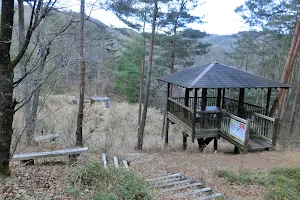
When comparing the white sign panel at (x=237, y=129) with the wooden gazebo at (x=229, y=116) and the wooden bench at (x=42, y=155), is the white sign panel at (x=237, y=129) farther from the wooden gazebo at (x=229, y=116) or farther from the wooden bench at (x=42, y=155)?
the wooden bench at (x=42, y=155)

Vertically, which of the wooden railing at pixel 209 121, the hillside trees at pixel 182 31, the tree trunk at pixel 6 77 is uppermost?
the hillside trees at pixel 182 31

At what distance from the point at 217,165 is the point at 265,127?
9.34 feet

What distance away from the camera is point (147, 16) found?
16188 millimetres

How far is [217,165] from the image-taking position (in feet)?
Result: 23.7

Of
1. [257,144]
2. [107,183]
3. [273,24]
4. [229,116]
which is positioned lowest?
[257,144]

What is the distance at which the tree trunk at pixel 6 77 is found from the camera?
3113 millimetres

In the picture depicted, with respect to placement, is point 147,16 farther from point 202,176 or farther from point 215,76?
point 202,176

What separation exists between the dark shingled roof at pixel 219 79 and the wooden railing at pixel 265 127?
3.98ft

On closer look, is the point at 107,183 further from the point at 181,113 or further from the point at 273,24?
the point at 273,24

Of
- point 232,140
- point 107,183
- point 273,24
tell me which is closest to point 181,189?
point 107,183

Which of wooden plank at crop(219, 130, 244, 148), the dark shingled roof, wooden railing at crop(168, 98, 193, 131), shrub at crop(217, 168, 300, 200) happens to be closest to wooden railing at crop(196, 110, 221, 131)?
wooden plank at crop(219, 130, 244, 148)

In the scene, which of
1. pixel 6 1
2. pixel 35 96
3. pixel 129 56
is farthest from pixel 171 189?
pixel 129 56

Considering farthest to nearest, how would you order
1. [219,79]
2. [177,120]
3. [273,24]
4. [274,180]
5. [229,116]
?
[273,24]
[177,120]
[229,116]
[219,79]
[274,180]

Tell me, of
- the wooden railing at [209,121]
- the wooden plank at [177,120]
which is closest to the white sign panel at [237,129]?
the wooden railing at [209,121]
